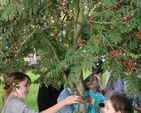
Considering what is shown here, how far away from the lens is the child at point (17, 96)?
220cm

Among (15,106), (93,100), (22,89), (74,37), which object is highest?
(74,37)

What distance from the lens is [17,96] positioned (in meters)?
2.32

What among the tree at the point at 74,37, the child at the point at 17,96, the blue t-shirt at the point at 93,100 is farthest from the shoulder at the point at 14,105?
the blue t-shirt at the point at 93,100

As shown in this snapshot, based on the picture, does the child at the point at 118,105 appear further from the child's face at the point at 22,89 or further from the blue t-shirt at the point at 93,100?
the child's face at the point at 22,89

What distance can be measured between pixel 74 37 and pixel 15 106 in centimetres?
76

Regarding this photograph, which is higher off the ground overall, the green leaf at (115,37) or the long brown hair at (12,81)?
the green leaf at (115,37)

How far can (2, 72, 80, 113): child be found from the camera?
2205 mm

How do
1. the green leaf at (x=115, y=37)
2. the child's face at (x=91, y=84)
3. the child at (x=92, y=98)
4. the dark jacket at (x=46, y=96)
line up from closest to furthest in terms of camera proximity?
the green leaf at (x=115, y=37) < the child at (x=92, y=98) < the child's face at (x=91, y=84) < the dark jacket at (x=46, y=96)

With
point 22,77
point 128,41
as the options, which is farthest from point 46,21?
point 128,41

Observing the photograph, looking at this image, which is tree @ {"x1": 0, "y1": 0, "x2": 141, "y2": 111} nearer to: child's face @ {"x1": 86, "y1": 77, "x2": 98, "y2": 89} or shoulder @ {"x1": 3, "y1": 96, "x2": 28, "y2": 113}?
shoulder @ {"x1": 3, "y1": 96, "x2": 28, "y2": 113}

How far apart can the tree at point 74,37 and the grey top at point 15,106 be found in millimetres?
271

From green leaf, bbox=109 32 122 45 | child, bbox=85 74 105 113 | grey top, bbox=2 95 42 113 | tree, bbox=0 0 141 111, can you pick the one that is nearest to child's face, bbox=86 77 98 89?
child, bbox=85 74 105 113

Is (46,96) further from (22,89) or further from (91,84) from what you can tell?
(22,89)

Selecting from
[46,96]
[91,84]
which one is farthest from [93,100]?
[46,96]
